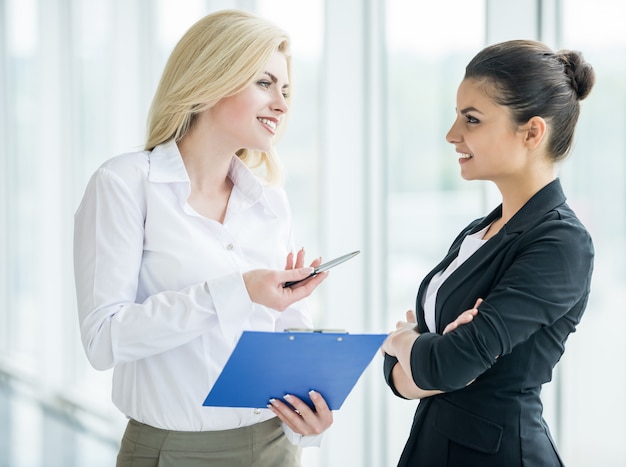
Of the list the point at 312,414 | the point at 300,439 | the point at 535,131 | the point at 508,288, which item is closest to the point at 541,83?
the point at 535,131

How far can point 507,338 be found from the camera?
1493 millimetres

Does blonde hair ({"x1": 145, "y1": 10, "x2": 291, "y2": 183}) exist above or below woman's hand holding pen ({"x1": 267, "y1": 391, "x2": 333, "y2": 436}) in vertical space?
above

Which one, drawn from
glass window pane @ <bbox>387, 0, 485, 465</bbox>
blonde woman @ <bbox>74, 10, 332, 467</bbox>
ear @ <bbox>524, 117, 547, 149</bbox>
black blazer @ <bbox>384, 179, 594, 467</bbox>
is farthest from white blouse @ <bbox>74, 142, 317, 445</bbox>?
glass window pane @ <bbox>387, 0, 485, 465</bbox>

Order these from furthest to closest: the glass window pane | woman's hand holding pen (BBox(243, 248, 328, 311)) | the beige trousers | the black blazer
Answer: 1. the glass window pane
2. the beige trousers
3. woman's hand holding pen (BBox(243, 248, 328, 311))
4. the black blazer

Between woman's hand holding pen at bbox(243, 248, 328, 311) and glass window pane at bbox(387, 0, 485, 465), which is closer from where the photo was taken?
woman's hand holding pen at bbox(243, 248, 328, 311)

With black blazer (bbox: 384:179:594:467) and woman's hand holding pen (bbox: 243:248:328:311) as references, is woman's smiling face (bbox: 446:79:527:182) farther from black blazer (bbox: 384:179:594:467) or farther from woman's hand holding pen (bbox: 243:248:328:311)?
woman's hand holding pen (bbox: 243:248:328:311)

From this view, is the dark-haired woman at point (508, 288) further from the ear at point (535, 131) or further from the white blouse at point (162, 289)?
the white blouse at point (162, 289)

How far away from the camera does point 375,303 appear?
343cm

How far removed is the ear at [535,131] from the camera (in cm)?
162

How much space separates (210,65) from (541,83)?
79 centimetres

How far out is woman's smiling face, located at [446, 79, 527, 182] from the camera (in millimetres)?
1643

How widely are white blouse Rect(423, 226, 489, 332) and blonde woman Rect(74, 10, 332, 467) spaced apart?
0.26m

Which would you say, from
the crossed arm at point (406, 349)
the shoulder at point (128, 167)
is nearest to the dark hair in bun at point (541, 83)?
the crossed arm at point (406, 349)

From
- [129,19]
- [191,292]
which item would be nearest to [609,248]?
[191,292]
